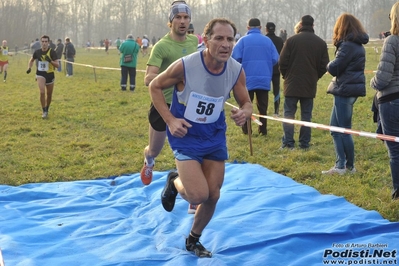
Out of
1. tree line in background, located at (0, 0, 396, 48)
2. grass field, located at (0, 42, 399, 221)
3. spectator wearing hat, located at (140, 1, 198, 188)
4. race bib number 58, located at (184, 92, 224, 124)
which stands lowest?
grass field, located at (0, 42, 399, 221)

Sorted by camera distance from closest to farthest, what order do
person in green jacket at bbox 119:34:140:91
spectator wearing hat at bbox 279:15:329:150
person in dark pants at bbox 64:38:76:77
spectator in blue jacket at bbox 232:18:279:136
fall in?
spectator wearing hat at bbox 279:15:329:150 < spectator in blue jacket at bbox 232:18:279:136 < person in green jacket at bbox 119:34:140:91 < person in dark pants at bbox 64:38:76:77

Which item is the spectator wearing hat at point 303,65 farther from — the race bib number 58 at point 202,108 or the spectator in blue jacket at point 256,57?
the race bib number 58 at point 202,108

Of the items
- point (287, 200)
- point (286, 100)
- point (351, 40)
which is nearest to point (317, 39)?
point (286, 100)

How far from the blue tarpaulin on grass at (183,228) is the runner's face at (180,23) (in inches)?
75.2

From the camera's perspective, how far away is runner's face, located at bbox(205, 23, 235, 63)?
423cm

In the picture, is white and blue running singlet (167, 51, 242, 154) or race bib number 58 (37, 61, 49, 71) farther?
race bib number 58 (37, 61, 49, 71)

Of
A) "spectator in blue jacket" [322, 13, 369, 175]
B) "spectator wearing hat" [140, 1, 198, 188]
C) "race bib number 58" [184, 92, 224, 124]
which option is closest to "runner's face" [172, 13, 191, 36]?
"spectator wearing hat" [140, 1, 198, 188]

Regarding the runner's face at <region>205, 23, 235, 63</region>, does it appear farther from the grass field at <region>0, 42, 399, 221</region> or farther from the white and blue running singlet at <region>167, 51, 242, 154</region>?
the grass field at <region>0, 42, 399, 221</region>

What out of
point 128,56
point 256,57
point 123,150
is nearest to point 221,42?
point 256,57

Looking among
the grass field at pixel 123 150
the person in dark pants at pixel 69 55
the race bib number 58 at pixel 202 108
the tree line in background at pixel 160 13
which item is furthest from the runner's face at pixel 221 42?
the tree line in background at pixel 160 13

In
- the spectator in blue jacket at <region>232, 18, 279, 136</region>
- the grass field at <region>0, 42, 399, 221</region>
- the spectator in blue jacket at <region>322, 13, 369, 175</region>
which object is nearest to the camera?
the spectator in blue jacket at <region>322, 13, 369, 175</region>

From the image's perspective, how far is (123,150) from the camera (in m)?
9.63

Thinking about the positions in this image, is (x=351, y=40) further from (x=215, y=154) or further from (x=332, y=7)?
(x=332, y=7)

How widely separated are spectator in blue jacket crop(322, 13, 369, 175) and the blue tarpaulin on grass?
114 cm
